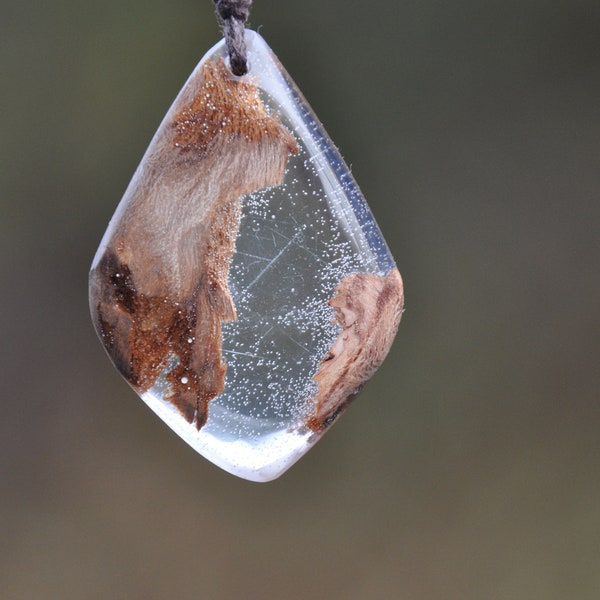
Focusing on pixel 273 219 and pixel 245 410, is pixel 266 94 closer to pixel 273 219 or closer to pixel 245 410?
pixel 273 219

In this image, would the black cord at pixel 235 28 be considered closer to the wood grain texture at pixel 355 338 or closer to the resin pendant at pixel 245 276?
the resin pendant at pixel 245 276

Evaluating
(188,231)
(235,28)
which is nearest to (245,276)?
(188,231)

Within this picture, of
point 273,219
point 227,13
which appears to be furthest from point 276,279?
point 227,13

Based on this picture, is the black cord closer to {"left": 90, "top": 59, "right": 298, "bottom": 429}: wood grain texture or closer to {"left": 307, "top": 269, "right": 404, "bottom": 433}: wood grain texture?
{"left": 90, "top": 59, "right": 298, "bottom": 429}: wood grain texture

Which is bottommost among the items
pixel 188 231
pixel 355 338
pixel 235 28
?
pixel 355 338

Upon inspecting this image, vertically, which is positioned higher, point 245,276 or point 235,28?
point 235,28

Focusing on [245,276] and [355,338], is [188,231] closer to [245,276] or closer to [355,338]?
[245,276]
